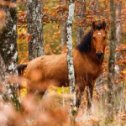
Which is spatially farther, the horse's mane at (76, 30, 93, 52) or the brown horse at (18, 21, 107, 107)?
the horse's mane at (76, 30, 93, 52)

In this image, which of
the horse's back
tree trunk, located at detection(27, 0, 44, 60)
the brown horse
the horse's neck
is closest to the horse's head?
the brown horse

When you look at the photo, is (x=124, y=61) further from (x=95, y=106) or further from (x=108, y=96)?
(x=95, y=106)

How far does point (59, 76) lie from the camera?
10.5 m

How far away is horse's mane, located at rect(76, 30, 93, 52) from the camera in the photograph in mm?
9869

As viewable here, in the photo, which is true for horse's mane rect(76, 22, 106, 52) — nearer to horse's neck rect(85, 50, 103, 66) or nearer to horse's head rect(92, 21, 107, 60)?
horse's head rect(92, 21, 107, 60)

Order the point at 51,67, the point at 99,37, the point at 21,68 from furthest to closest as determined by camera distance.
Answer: the point at 21,68
the point at 51,67
the point at 99,37

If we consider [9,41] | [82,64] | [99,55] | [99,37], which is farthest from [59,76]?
[9,41]

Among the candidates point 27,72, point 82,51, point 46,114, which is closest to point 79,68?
point 82,51

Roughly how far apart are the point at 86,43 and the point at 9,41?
4549mm

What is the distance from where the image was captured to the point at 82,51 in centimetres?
1013

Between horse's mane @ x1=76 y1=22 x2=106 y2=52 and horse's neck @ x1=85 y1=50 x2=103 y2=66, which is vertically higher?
horse's mane @ x1=76 y1=22 x2=106 y2=52

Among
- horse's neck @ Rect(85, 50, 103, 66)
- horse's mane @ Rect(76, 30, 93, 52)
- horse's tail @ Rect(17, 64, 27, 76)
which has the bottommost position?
horse's tail @ Rect(17, 64, 27, 76)

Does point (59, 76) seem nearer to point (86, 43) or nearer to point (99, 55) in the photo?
point (86, 43)

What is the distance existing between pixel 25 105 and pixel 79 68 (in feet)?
25.6
